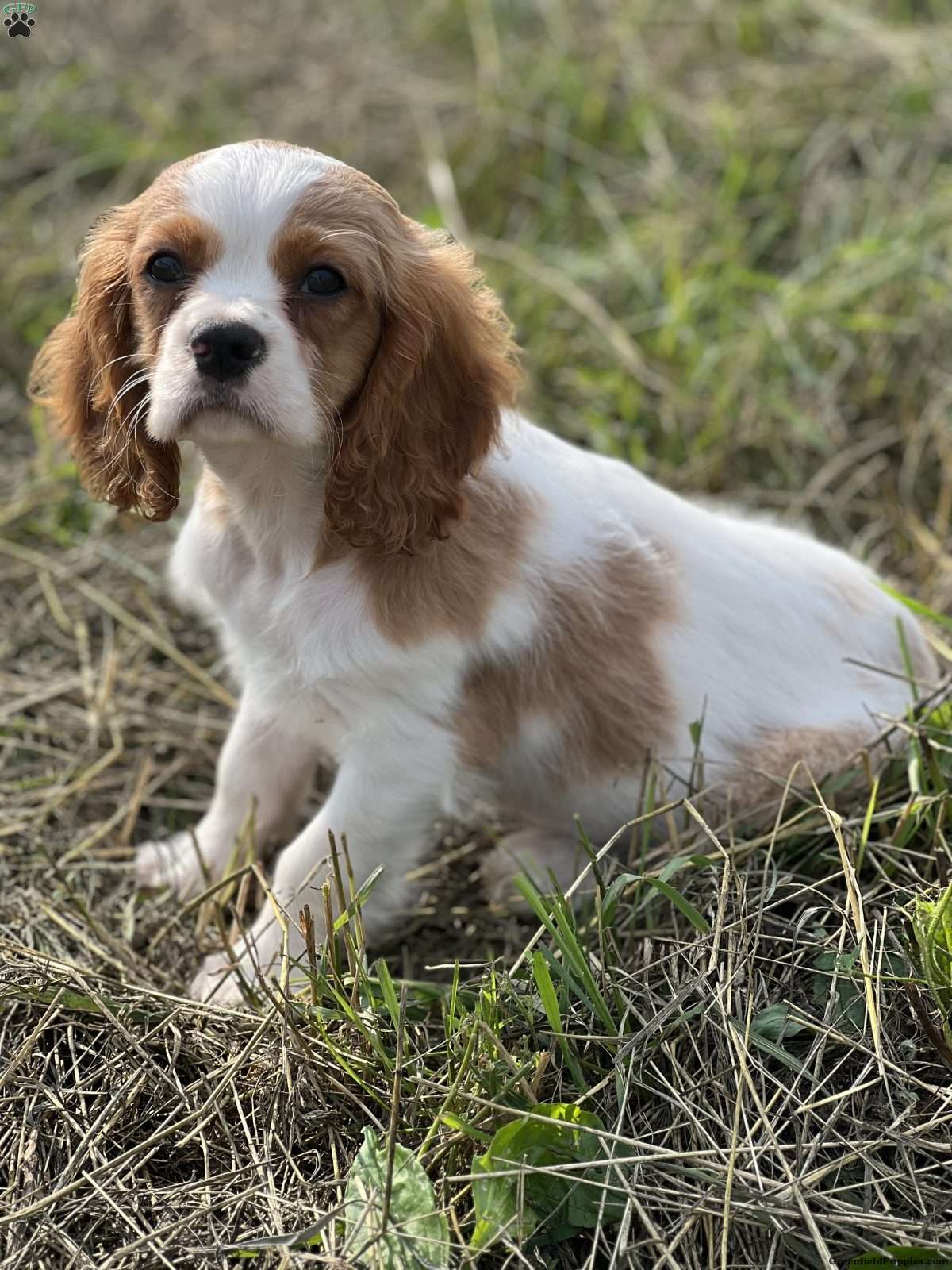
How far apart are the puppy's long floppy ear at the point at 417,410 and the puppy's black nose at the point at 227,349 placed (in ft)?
1.19

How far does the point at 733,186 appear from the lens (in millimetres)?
6691

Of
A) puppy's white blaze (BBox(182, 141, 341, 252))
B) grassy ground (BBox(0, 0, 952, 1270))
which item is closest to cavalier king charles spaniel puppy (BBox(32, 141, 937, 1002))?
puppy's white blaze (BBox(182, 141, 341, 252))

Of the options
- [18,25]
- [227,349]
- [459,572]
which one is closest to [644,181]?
[18,25]

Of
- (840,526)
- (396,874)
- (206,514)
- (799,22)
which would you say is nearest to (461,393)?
(206,514)

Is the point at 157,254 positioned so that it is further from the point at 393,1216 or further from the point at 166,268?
the point at 393,1216

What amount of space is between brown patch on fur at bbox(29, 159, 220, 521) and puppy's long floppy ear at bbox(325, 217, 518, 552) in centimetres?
47

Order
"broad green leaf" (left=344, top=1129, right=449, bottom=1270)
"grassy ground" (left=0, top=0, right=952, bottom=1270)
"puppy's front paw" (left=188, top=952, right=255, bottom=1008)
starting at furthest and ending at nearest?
"puppy's front paw" (left=188, top=952, right=255, bottom=1008), "grassy ground" (left=0, top=0, right=952, bottom=1270), "broad green leaf" (left=344, top=1129, right=449, bottom=1270)

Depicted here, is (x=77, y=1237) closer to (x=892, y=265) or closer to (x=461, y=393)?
(x=461, y=393)

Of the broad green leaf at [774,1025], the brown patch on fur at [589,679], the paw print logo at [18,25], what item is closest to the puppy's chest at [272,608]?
the brown patch on fur at [589,679]

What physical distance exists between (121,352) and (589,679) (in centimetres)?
151

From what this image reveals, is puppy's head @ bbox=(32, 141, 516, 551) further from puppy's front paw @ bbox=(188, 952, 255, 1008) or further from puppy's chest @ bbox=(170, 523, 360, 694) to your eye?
puppy's front paw @ bbox=(188, 952, 255, 1008)

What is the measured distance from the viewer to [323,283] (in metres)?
3.00

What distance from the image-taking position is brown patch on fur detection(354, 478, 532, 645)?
3318 millimetres

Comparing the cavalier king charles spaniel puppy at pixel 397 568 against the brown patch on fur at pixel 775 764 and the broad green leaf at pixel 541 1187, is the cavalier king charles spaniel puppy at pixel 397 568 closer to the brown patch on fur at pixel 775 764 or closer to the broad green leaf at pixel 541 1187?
the brown patch on fur at pixel 775 764
